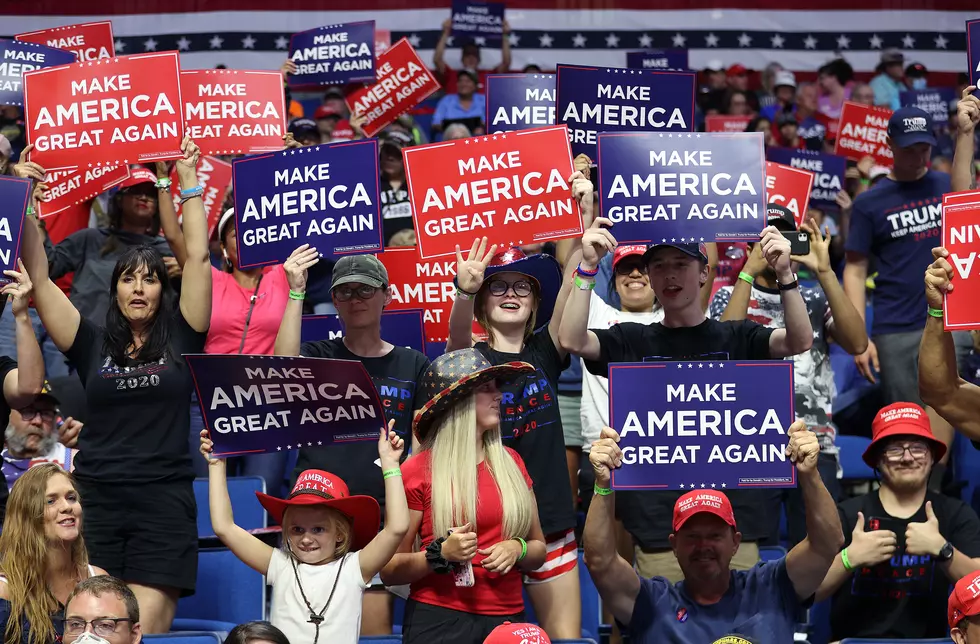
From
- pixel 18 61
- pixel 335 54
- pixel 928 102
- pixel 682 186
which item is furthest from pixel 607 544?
pixel 928 102

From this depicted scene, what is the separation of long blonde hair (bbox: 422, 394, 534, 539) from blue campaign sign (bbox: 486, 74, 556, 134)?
11.2 feet

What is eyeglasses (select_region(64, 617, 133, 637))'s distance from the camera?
15.3ft

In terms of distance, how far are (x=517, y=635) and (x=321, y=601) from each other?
0.89 meters

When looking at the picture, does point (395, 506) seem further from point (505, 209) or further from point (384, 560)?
point (505, 209)

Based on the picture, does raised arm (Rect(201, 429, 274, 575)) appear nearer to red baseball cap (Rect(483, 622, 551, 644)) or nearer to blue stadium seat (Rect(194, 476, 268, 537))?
red baseball cap (Rect(483, 622, 551, 644))

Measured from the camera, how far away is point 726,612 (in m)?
5.20

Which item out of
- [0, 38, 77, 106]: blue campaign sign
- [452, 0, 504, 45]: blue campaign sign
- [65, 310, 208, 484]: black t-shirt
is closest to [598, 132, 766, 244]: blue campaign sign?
[65, 310, 208, 484]: black t-shirt

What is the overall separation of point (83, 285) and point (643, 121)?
306 centimetres

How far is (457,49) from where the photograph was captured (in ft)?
53.5

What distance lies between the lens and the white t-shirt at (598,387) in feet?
22.7

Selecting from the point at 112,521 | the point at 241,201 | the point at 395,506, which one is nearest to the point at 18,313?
the point at 112,521

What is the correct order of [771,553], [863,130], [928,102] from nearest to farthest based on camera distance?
[771,553], [863,130], [928,102]

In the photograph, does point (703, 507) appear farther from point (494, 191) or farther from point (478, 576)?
point (494, 191)

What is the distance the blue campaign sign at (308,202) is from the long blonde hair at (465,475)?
1.32 m
